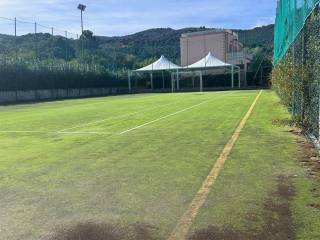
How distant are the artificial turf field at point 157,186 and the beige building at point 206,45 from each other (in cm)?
9024

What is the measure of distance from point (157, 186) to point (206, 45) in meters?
97.6

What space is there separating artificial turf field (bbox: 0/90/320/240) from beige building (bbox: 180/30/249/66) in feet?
296

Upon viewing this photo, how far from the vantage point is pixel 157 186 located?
23.2 feet

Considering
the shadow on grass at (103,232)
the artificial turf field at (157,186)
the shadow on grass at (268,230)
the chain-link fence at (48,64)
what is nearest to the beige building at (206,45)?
the chain-link fence at (48,64)

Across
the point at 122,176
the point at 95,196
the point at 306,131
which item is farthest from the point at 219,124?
the point at 95,196

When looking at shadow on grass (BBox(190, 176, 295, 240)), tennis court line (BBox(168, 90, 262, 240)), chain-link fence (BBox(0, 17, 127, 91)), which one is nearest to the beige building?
chain-link fence (BBox(0, 17, 127, 91))

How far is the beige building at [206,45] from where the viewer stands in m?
101

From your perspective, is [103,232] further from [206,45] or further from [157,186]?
[206,45]

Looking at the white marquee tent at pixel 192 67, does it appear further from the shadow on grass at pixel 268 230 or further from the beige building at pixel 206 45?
the shadow on grass at pixel 268 230

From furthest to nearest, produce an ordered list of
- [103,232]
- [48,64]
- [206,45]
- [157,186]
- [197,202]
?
1. [206,45]
2. [48,64]
3. [157,186]
4. [197,202]
5. [103,232]

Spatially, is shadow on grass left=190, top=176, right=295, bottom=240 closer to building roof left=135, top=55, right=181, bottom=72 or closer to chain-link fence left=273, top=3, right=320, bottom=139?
chain-link fence left=273, top=3, right=320, bottom=139

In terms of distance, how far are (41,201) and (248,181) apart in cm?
297

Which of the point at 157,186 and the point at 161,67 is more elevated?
the point at 161,67

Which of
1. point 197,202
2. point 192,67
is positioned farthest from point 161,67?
point 197,202
